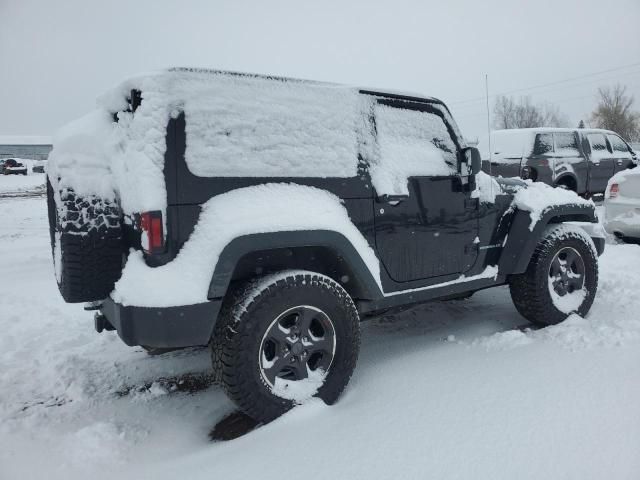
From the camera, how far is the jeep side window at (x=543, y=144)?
975 cm

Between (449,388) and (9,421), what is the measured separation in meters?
2.51

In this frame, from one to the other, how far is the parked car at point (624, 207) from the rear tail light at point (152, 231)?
23.1 ft

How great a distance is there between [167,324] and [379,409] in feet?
3.97

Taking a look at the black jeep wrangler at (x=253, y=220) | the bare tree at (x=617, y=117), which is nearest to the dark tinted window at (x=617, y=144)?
the black jeep wrangler at (x=253, y=220)

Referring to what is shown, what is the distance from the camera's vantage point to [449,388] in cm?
277

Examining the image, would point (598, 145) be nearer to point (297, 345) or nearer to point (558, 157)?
point (558, 157)

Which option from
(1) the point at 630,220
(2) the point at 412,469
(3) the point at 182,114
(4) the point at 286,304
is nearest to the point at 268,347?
(4) the point at 286,304

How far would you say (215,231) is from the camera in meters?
2.39

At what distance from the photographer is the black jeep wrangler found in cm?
236

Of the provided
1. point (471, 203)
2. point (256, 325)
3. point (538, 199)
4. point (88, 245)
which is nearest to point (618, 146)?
point (538, 199)

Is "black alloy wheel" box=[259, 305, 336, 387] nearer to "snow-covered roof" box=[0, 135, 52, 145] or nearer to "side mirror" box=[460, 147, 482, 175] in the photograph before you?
"side mirror" box=[460, 147, 482, 175]

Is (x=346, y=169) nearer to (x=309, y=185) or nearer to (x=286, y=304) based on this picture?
(x=309, y=185)

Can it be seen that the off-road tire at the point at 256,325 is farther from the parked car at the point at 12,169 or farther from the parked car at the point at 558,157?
the parked car at the point at 12,169

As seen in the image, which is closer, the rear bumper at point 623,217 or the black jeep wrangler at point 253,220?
the black jeep wrangler at point 253,220
